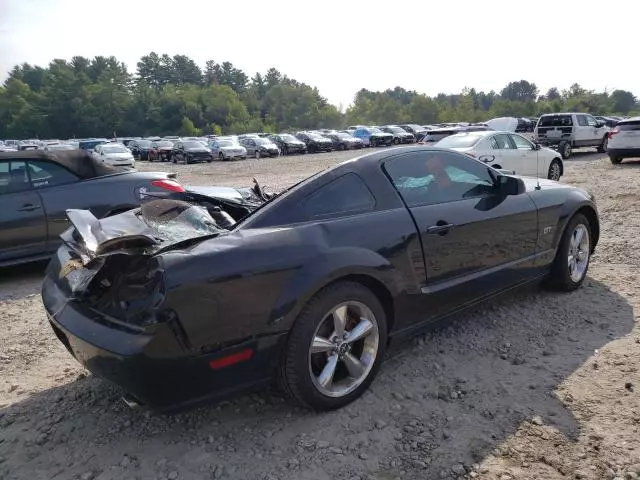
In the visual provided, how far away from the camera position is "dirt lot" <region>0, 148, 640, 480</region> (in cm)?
240

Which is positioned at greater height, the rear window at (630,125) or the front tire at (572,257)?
the rear window at (630,125)

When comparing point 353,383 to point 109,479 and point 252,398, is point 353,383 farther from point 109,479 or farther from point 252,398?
point 109,479

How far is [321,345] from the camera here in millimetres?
2721

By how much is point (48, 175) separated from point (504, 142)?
30.2 feet

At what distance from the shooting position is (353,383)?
2.89 metres

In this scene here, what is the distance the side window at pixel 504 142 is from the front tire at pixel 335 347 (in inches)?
Result: 359

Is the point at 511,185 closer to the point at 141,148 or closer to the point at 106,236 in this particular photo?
the point at 106,236

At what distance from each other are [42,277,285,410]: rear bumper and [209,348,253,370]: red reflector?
0.05 ft

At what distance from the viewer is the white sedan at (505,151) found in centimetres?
1063

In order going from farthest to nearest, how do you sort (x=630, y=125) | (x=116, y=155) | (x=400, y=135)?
1. (x=400, y=135)
2. (x=116, y=155)
3. (x=630, y=125)

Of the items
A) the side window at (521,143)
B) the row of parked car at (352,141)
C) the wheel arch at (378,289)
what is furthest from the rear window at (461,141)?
the wheel arch at (378,289)

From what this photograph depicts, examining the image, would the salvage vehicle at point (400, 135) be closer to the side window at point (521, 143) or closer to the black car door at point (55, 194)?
the side window at point (521, 143)

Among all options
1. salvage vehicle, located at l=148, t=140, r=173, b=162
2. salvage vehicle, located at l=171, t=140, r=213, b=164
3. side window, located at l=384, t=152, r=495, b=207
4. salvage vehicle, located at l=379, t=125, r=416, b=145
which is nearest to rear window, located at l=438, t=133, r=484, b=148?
side window, located at l=384, t=152, r=495, b=207

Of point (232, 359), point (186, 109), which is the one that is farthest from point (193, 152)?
point (186, 109)
